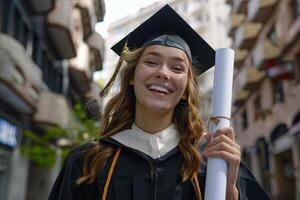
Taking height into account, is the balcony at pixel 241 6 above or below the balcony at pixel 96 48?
above

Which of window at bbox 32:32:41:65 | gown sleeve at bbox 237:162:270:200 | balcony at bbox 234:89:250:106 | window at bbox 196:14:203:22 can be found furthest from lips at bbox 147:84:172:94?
window at bbox 196:14:203:22

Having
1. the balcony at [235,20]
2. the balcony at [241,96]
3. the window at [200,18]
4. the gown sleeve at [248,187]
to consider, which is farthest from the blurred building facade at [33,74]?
the window at [200,18]

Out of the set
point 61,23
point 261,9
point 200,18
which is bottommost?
point 61,23

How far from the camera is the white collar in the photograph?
2.26m

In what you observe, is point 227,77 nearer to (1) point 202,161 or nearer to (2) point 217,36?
(1) point 202,161

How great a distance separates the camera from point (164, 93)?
2.31m

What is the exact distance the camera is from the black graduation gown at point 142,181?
2154mm

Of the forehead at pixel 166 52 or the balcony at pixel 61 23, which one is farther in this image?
the balcony at pixel 61 23

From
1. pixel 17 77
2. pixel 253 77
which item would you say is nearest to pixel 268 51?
pixel 253 77

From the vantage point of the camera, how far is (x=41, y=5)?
14.6 metres

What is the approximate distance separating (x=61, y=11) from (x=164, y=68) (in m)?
14.1

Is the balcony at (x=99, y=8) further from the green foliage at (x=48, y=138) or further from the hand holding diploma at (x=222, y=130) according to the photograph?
the hand holding diploma at (x=222, y=130)

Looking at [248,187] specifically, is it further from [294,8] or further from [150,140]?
[294,8]

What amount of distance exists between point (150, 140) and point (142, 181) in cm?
23
